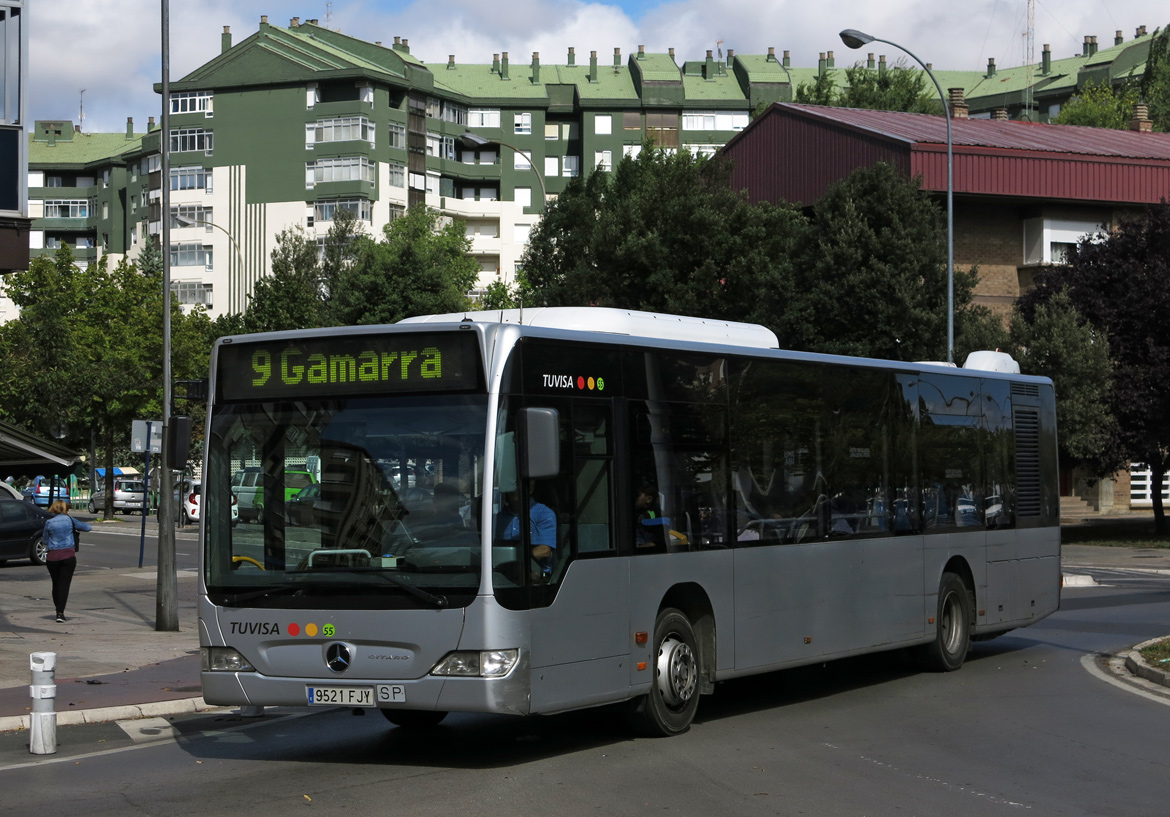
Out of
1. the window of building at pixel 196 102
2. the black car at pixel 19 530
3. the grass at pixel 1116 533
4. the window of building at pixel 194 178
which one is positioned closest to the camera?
the black car at pixel 19 530

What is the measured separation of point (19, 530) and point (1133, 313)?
30.1 metres

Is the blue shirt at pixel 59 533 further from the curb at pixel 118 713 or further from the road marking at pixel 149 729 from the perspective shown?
the road marking at pixel 149 729

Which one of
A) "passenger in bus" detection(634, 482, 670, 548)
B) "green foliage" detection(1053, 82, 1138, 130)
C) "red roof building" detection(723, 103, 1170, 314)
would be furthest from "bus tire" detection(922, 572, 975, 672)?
"green foliage" detection(1053, 82, 1138, 130)

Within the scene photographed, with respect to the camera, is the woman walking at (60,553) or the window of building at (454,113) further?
the window of building at (454,113)

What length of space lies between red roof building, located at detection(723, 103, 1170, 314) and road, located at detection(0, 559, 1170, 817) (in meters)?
36.6

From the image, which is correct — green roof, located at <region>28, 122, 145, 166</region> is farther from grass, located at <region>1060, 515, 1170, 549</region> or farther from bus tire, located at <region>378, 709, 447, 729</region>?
bus tire, located at <region>378, 709, 447, 729</region>

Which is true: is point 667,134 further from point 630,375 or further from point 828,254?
point 630,375

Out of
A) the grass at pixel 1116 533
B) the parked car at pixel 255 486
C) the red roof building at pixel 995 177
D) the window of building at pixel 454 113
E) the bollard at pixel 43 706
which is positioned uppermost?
the window of building at pixel 454 113

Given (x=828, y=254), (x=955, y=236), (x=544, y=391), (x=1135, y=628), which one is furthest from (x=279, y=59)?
(x=544, y=391)

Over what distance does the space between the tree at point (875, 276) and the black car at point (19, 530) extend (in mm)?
19737

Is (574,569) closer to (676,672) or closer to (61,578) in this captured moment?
(676,672)

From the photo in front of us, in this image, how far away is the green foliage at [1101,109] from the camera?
8012cm

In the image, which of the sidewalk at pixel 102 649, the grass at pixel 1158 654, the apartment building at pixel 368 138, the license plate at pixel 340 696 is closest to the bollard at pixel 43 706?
the sidewalk at pixel 102 649

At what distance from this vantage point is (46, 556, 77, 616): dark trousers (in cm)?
2055
